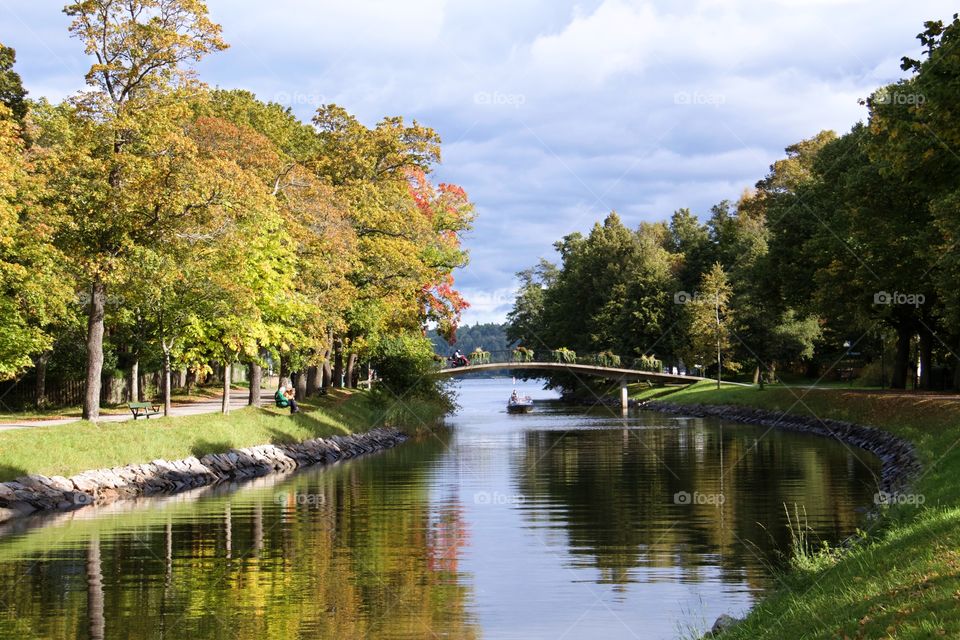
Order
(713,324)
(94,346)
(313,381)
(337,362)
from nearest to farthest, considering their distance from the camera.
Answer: (94,346) → (313,381) → (337,362) → (713,324)

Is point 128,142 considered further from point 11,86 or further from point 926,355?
point 926,355

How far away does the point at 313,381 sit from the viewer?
65.3 metres

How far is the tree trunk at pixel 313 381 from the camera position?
211 ft

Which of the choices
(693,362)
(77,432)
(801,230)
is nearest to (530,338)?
(693,362)

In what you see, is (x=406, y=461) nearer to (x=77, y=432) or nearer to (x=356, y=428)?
(x=356, y=428)

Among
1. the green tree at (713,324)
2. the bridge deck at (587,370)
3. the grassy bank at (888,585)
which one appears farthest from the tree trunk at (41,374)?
the green tree at (713,324)

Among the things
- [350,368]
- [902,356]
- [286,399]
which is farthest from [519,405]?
[286,399]

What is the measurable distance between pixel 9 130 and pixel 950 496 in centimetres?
2789

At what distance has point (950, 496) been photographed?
68.0 feet

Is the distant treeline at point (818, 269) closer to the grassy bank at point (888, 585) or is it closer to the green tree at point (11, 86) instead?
the grassy bank at point (888, 585)

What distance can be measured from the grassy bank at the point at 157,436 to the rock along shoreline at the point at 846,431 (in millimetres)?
23384

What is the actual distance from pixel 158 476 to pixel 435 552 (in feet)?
51.8

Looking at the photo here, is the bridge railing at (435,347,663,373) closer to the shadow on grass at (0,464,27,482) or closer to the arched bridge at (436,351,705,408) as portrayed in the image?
the arched bridge at (436,351,705,408)

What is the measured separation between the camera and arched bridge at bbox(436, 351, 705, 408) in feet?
314
